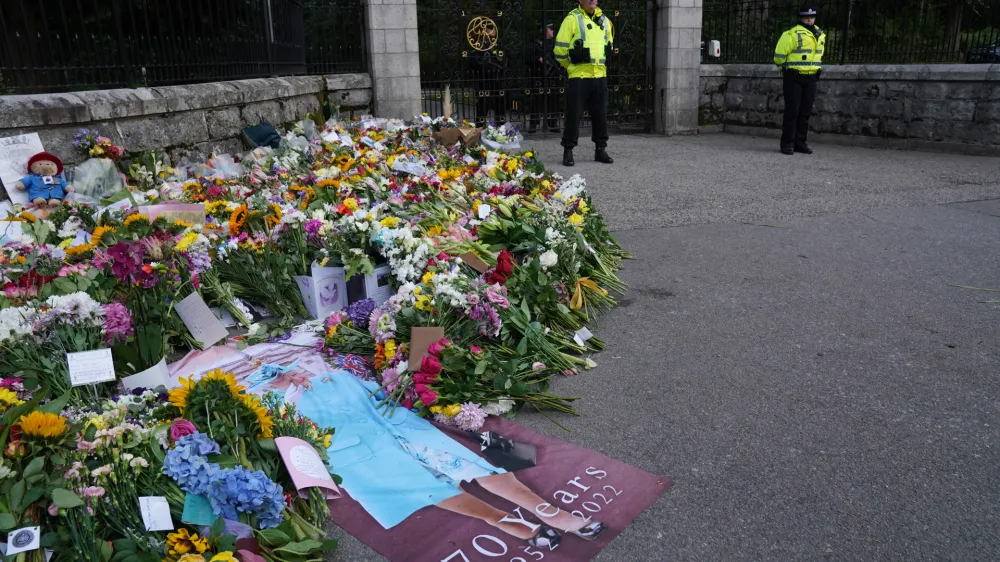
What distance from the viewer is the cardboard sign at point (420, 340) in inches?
148

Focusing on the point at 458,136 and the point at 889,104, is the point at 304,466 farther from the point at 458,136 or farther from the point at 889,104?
the point at 889,104

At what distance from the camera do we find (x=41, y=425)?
2625mm

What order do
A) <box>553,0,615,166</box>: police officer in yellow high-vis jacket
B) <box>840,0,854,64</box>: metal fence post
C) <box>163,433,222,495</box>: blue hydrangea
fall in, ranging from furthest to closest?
1. <box>840,0,854,64</box>: metal fence post
2. <box>553,0,615,166</box>: police officer in yellow high-vis jacket
3. <box>163,433,222,495</box>: blue hydrangea

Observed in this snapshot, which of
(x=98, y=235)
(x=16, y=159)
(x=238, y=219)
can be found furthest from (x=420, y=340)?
(x=16, y=159)

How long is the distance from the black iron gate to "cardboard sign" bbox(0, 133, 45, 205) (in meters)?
7.90

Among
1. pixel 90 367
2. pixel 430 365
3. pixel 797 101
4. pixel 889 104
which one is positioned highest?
pixel 797 101

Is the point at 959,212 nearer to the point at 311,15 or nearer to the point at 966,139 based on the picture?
the point at 966,139

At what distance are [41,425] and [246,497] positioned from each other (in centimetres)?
76

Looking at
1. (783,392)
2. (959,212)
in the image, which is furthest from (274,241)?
(959,212)

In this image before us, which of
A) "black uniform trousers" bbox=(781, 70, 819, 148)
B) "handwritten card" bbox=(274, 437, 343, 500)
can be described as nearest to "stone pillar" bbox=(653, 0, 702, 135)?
"black uniform trousers" bbox=(781, 70, 819, 148)

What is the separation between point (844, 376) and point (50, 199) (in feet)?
18.0

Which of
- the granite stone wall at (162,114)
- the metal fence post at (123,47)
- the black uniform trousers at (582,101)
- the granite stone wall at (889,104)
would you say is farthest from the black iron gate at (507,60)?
the metal fence post at (123,47)

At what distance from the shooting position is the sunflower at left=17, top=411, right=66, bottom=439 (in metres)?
2.61

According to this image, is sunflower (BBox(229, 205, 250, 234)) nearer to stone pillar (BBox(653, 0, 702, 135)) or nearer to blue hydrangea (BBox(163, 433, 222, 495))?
blue hydrangea (BBox(163, 433, 222, 495))
